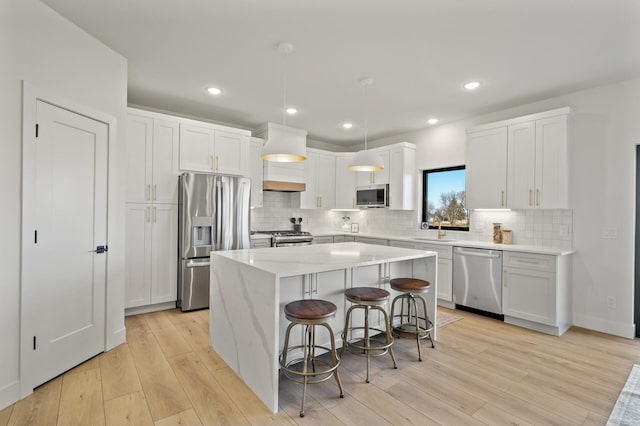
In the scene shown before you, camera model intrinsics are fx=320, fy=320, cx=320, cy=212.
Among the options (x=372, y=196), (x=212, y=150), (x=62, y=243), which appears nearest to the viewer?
(x=62, y=243)

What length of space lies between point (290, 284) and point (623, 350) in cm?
316

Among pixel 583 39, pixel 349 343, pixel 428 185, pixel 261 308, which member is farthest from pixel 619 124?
pixel 261 308

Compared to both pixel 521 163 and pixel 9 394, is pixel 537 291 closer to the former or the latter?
pixel 521 163

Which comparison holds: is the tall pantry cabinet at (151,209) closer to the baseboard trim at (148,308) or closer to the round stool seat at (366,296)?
the baseboard trim at (148,308)

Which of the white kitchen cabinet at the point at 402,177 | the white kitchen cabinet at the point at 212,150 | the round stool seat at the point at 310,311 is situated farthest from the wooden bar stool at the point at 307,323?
the white kitchen cabinet at the point at 402,177

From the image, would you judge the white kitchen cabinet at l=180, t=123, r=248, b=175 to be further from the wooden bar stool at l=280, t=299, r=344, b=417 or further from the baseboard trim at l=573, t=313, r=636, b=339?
the baseboard trim at l=573, t=313, r=636, b=339

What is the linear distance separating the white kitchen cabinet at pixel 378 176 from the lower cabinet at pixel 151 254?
320cm

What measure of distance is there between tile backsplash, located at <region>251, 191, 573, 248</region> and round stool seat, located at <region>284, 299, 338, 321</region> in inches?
122

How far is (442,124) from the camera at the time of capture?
16.2ft

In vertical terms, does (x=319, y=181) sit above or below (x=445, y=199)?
above

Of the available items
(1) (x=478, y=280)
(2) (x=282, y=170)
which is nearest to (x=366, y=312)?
(1) (x=478, y=280)

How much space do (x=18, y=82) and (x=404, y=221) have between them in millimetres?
4900

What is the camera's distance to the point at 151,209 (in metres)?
3.83

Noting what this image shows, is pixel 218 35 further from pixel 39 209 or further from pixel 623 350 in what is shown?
pixel 623 350
